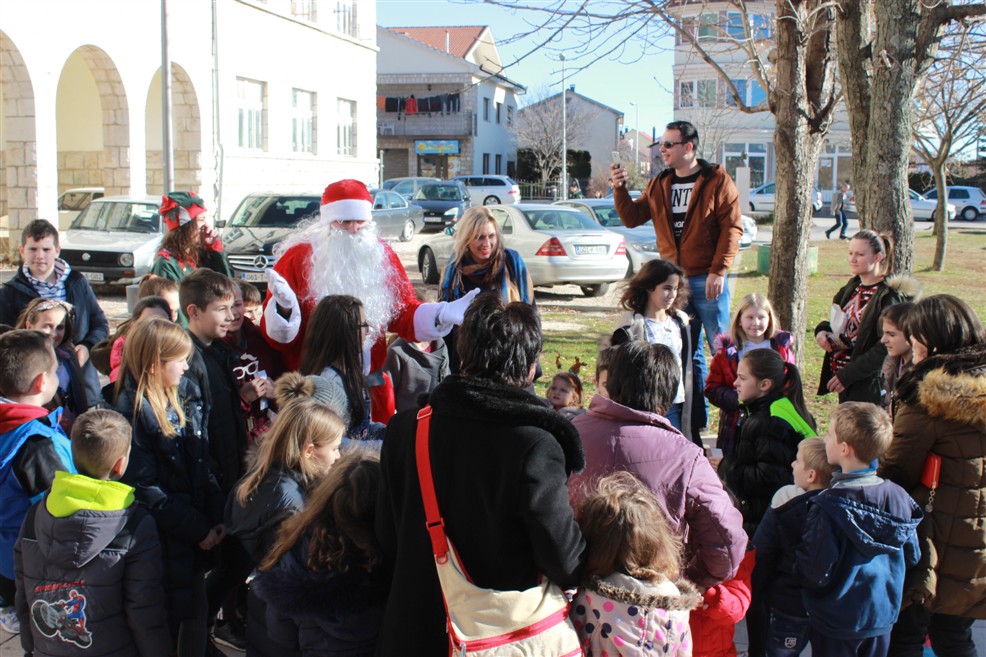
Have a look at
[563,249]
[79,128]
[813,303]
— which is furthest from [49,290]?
[79,128]

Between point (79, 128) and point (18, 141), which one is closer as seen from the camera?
point (18, 141)

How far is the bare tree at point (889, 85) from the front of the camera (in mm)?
6789

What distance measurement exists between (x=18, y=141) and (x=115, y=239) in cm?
551

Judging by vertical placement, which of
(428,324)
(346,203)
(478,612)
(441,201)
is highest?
(441,201)

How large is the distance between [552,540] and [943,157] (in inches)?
803

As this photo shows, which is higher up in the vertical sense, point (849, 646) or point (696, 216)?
point (696, 216)

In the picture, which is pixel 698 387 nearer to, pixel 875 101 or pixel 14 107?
pixel 875 101

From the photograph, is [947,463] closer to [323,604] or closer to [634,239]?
[323,604]

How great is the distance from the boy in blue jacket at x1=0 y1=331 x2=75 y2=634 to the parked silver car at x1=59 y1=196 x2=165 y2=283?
35.2ft

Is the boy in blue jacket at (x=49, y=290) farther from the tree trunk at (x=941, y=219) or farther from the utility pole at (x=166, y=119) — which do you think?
the tree trunk at (x=941, y=219)

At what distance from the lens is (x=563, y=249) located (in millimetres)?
14336

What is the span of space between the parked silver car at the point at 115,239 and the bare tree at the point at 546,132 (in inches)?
1676

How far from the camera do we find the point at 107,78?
20969 mm

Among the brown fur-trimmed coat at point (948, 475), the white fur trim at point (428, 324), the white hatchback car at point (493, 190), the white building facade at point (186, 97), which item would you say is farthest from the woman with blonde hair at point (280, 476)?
the white hatchback car at point (493, 190)
